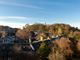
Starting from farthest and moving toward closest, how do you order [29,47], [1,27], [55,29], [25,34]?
1. [1,27]
2. [55,29]
3. [25,34]
4. [29,47]

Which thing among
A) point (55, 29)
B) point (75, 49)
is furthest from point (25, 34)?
point (75, 49)

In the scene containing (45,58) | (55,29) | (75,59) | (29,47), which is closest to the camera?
(45,58)

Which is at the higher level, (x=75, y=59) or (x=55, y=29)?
(x=55, y=29)

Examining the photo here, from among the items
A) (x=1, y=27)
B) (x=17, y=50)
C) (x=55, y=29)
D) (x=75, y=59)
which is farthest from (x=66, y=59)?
(x=1, y=27)

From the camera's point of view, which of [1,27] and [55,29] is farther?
[1,27]

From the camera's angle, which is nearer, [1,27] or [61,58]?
[61,58]

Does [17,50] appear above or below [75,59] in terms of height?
above

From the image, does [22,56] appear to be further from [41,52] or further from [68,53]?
[68,53]

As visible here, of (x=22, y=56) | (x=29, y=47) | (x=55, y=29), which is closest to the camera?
(x=22, y=56)

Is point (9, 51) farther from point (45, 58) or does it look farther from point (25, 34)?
point (25, 34)
